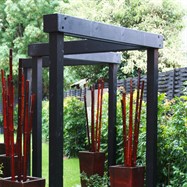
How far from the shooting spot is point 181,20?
1404 centimetres

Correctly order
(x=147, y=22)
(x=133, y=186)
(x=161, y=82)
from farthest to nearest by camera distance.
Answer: (x=147, y=22) → (x=161, y=82) → (x=133, y=186)

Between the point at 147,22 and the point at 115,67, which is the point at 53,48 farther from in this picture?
the point at 147,22

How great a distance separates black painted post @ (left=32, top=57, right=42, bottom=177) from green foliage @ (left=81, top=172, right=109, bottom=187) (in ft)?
1.59

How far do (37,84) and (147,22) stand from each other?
8.74m

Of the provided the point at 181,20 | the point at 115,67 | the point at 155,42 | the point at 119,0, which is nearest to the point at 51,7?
the point at 119,0

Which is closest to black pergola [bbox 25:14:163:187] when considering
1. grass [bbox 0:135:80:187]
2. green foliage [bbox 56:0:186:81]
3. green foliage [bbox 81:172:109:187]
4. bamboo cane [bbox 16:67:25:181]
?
green foliage [bbox 81:172:109:187]

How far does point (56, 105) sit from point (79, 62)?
2.74m

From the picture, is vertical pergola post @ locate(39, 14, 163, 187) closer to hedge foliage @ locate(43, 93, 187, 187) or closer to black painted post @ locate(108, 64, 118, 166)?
hedge foliage @ locate(43, 93, 187, 187)

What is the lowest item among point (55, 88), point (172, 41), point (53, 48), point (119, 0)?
point (55, 88)

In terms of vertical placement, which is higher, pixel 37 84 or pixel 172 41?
pixel 172 41

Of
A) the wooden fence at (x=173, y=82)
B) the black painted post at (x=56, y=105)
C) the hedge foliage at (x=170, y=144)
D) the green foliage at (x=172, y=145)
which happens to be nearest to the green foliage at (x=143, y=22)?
the wooden fence at (x=173, y=82)

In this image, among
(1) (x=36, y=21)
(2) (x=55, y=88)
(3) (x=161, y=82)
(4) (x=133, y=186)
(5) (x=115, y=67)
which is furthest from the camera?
(1) (x=36, y=21)

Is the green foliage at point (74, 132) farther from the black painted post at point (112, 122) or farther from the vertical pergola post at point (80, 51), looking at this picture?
the vertical pergola post at point (80, 51)

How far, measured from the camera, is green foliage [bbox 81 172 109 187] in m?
4.99
